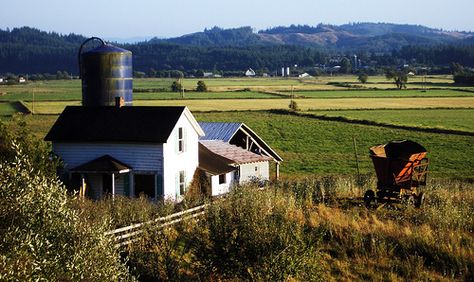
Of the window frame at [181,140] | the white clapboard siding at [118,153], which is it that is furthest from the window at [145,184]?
the window frame at [181,140]

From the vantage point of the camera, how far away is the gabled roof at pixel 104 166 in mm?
29019

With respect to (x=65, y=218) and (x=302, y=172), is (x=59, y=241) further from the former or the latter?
(x=302, y=172)

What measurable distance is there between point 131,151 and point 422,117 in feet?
155

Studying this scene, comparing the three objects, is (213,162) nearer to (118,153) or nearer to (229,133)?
(118,153)

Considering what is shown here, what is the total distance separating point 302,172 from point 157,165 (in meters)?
15.2

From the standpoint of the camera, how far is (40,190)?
1392 cm

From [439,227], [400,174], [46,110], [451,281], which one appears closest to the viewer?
[451,281]

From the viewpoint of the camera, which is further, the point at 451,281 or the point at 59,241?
the point at 451,281

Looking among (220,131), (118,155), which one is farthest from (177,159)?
(220,131)

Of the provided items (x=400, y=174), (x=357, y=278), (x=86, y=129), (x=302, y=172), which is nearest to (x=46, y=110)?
(x=302, y=172)

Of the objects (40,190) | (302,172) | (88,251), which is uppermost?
(40,190)

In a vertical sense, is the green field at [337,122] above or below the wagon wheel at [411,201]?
below

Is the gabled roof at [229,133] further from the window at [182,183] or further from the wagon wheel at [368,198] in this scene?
the wagon wheel at [368,198]

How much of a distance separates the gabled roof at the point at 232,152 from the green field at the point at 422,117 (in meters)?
28.8
